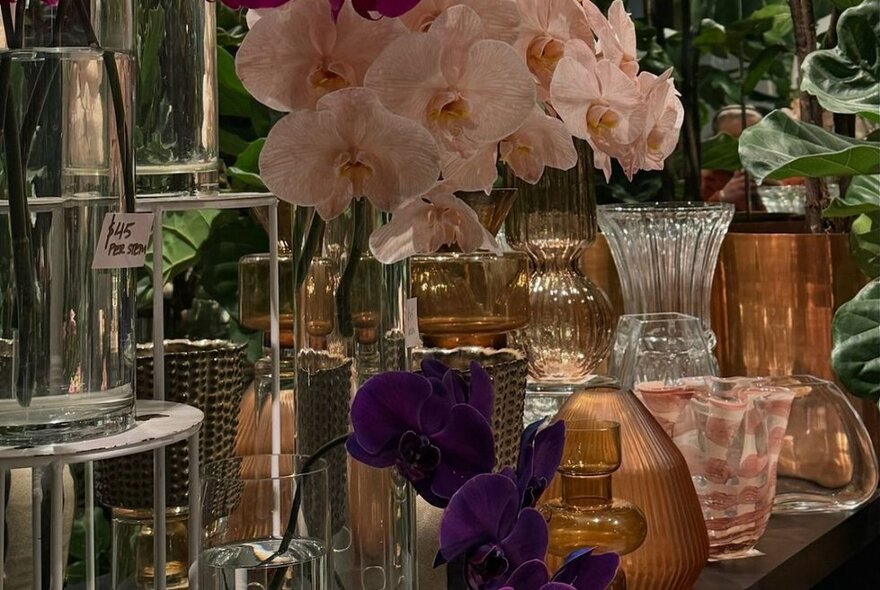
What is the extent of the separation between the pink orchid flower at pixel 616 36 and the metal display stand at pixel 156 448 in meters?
0.24

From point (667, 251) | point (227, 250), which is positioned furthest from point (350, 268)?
point (227, 250)

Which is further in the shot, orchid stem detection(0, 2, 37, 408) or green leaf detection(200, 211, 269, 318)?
green leaf detection(200, 211, 269, 318)

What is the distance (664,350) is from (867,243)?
0.33m

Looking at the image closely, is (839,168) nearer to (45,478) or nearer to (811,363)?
(811,363)

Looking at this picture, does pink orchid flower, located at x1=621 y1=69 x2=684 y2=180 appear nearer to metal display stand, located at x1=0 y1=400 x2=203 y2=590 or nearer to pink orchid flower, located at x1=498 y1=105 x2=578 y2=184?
pink orchid flower, located at x1=498 y1=105 x2=578 y2=184

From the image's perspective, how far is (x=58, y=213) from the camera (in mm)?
606

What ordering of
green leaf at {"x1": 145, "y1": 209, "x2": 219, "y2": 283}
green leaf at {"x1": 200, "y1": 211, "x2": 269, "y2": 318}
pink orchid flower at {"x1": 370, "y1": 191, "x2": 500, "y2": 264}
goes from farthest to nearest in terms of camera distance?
1. green leaf at {"x1": 200, "y1": 211, "x2": 269, "y2": 318}
2. green leaf at {"x1": 145, "y1": 209, "x2": 219, "y2": 283}
3. pink orchid flower at {"x1": 370, "y1": 191, "x2": 500, "y2": 264}

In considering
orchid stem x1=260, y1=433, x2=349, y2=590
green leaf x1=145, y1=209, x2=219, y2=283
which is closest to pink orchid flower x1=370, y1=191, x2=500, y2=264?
orchid stem x1=260, y1=433, x2=349, y2=590

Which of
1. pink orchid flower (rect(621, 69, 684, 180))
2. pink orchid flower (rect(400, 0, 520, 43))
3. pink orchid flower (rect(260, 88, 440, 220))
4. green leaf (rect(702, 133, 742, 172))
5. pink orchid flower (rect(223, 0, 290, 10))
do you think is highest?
green leaf (rect(702, 133, 742, 172))

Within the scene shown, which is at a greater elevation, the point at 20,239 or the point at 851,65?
the point at 851,65

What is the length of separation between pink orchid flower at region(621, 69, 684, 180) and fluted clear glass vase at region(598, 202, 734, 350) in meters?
0.58

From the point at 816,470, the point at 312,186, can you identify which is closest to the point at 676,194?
the point at 816,470

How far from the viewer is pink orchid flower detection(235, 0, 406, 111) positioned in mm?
588

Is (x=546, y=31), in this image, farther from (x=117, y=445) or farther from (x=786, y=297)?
(x=786, y=297)
